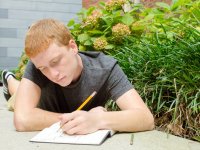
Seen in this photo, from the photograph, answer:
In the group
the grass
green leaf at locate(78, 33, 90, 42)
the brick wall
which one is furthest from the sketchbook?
the brick wall

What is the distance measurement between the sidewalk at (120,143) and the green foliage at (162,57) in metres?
0.25

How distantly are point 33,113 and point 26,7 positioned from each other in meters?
6.65

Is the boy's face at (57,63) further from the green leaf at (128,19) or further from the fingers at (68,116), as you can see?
the green leaf at (128,19)

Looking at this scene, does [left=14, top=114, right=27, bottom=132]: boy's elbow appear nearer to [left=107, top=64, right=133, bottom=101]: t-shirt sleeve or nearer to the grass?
[left=107, top=64, right=133, bottom=101]: t-shirt sleeve

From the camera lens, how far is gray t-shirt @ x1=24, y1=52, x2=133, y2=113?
113 inches

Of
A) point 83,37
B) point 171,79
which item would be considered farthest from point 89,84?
point 83,37

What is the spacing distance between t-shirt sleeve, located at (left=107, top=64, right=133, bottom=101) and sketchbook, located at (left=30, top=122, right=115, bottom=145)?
0.28 metres

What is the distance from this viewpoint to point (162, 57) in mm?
3305

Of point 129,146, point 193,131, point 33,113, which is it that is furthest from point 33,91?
point 193,131

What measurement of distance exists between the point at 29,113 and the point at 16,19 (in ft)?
21.7

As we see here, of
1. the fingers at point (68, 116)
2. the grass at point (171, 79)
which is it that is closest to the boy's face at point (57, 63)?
the fingers at point (68, 116)

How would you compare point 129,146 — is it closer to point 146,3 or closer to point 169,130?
point 169,130

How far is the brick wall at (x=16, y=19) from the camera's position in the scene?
9081 millimetres

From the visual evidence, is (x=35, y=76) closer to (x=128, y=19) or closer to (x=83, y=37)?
(x=83, y=37)
